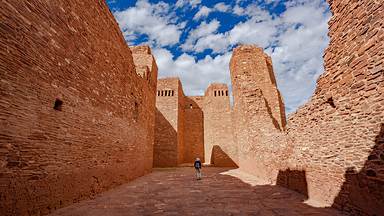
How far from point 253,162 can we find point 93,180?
789cm

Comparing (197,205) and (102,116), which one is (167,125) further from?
(197,205)

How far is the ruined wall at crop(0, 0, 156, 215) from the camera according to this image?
133 inches

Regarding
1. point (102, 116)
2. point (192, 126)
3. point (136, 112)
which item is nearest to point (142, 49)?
point (136, 112)

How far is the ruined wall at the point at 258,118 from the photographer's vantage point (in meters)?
8.02

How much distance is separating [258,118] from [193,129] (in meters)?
16.4

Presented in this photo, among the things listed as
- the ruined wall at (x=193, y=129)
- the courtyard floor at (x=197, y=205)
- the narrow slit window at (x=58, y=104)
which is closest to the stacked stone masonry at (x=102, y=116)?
the narrow slit window at (x=58, y=104)

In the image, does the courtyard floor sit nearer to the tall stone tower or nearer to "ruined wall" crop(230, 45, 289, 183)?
"ruined wall" crop(230, 45, 289, 183)

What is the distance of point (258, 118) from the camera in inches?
392

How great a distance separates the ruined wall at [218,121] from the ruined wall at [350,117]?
14.4 metres

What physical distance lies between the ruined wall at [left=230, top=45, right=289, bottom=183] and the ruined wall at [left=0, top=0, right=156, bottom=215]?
6.33 metres

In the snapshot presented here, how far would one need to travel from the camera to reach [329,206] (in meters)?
4.50

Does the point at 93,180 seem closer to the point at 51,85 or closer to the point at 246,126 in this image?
the point at 51,85

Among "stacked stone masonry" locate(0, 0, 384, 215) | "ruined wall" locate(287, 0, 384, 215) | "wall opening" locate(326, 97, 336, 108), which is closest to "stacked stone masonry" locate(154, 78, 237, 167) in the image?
"stacked stone masonry" locate(0, 0, 384, 215)

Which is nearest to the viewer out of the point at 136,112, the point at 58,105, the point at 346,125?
the point at 346,125
